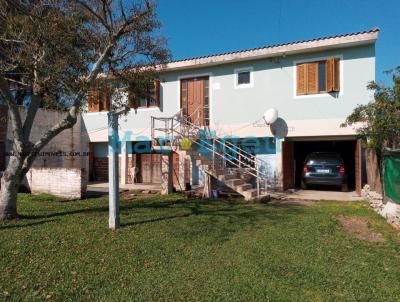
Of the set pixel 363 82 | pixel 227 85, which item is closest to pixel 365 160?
pixel 363 82

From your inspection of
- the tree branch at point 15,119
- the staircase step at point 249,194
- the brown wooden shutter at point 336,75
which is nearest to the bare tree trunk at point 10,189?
the tree branch at point 15,119

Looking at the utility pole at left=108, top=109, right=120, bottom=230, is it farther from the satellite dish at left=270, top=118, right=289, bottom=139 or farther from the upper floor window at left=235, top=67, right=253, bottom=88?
the upper floor window at left=235, top=67, right=253, bottom=88

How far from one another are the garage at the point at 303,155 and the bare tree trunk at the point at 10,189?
9.24 metres

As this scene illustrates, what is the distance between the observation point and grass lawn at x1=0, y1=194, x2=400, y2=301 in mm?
4074

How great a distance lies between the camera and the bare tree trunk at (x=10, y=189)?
7.67 m

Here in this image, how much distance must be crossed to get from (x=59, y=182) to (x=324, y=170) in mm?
9774

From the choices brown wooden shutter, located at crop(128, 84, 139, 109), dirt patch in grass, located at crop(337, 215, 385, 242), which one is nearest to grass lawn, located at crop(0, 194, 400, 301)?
dirt patch in grass, located at crop(337, 215, 385, 242)

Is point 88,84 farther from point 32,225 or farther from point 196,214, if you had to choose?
point 196,214

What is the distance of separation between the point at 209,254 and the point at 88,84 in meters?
4.87

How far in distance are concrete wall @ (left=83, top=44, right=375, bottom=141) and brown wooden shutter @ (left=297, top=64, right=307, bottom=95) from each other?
0.65 feet

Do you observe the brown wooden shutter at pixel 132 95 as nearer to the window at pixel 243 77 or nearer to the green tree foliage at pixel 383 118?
the window at pixel 243 77

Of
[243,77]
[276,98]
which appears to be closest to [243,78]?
[243,77]

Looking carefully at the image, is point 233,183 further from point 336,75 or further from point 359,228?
point 336,75

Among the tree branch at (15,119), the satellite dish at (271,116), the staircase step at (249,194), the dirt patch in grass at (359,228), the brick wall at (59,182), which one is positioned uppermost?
the satellite dish at (271,116)
